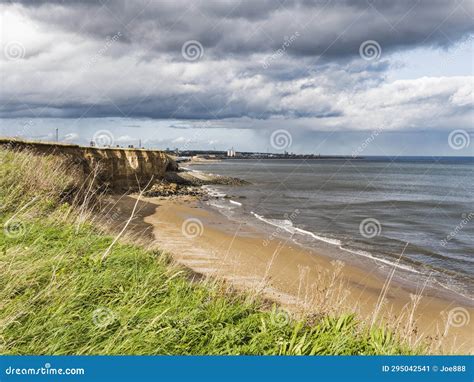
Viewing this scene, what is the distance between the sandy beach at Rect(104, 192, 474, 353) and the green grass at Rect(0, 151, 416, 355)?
533 mm

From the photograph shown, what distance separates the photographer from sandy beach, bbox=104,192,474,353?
667cm

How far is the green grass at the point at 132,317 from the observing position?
15.5 feet

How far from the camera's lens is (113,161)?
120 feet

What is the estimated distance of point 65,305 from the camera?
5.23 m

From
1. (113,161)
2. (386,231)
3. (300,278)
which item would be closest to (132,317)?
(300,278)

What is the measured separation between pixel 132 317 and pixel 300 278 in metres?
2.80

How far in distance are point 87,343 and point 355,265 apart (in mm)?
12861

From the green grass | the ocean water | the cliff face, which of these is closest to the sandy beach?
the green grass

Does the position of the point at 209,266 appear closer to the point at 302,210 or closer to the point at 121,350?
the point at 121,350

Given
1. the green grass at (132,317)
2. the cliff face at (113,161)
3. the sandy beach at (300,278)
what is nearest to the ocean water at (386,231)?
the sandy beach at (300,278)

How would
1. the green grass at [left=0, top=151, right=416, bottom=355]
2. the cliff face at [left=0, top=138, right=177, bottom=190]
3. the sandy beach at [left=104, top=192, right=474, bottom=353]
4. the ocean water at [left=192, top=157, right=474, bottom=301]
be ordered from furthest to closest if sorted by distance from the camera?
1. the cliff face at [left=0, top=138, right=177, bottom=190]
2. the ocean water at [left=192, top=157, right=474, bottom=301]
3. the sandy beach at [left=104, top=192, right=474, bottom=353]
4. the green grass at [left=0, top=151, right=416, bottom=355]

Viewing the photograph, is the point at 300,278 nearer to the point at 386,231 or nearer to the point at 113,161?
the point at 386,231

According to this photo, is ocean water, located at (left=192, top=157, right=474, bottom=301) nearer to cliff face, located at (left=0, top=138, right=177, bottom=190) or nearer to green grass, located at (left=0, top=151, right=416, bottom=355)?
cliff face, located at (left=0, top=138, right=177, bottom=190)

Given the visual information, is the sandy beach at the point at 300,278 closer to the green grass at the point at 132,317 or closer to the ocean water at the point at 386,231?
the green grass at the point at 132,317
